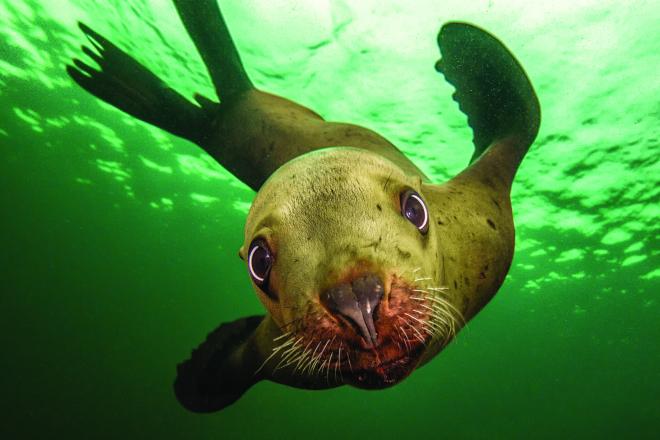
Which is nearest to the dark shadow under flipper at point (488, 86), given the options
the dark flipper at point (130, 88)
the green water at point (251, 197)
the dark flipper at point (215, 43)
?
the green water at point (251, 197)

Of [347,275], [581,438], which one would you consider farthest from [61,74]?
[581,438]

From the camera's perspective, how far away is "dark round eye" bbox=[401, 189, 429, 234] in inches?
67.4

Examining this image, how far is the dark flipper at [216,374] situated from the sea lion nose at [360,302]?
2028mm

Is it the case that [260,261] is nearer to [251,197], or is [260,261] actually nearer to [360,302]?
[360,302]

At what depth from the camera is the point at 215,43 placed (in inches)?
174

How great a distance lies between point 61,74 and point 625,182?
1665cm

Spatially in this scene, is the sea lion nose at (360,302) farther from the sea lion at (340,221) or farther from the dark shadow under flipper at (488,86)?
the dark shadow under flipper at (488,86)

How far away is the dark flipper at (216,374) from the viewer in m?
3.16

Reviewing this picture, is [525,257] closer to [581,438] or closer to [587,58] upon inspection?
[587,58]

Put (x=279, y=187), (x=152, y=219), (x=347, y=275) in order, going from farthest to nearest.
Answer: (x=152, y=219), (x=279, y=187), (x=347, y=275)

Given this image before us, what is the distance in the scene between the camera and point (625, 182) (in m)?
11.5

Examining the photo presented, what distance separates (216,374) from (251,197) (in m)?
13.4

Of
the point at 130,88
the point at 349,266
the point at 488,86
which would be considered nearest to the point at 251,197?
the point at 130,88

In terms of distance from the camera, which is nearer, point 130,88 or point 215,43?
point 130,88
